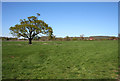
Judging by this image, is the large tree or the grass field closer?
the grass field

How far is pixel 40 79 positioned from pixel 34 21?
1669 inches

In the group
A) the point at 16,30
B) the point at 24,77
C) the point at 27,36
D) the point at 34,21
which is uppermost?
the point at 34,21

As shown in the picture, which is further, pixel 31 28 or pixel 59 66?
pixel 31 28

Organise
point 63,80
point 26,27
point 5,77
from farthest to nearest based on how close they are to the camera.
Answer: point 26,27
point 5,77
point 63,80

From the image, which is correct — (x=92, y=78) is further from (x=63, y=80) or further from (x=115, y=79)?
(x=63, y=80)

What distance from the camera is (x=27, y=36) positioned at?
156 ft

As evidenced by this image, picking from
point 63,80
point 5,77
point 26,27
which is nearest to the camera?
point 63,80

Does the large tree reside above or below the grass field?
above

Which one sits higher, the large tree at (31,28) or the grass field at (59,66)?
the large tree at (31,28)

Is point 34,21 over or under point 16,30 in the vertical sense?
over

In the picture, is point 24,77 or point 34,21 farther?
point 34,21

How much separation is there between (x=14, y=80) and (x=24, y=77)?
82 cm

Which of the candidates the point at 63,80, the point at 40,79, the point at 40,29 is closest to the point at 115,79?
the point at 63,80

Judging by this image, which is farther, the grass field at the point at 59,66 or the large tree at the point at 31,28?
the large tree at the point at 31,28
